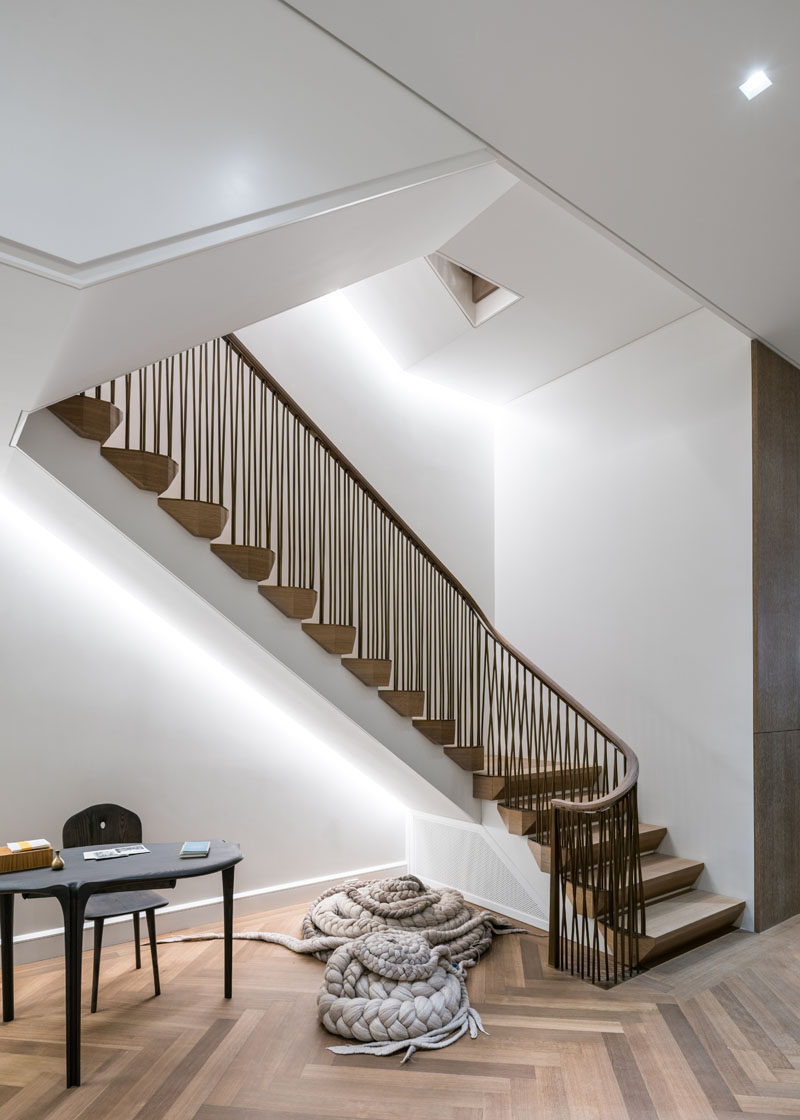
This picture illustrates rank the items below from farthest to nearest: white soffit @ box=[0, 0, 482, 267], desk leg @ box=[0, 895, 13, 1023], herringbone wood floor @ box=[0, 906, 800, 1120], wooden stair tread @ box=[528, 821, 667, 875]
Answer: wooden stair tread @ box=[528, 821, 667, 875]
desk leg @ box=[0, 895, 13, 1023]
herringbone wood floor @ box=[0, 906, 800, 1120]
white soffit @ box=[0, 0, 482, 267]

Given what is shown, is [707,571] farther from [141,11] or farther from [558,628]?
[141,11]

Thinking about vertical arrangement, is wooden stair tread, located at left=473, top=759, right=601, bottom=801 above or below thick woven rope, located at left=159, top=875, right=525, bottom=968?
above

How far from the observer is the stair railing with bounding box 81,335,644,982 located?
3.98 metres

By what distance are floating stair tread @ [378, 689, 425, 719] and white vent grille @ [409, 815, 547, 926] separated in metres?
1.03

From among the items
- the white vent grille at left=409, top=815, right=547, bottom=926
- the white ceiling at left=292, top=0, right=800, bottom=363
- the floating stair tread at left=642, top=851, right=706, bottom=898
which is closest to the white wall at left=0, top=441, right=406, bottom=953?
the white vent grille at left=409, top=815, right=547, bottom=926

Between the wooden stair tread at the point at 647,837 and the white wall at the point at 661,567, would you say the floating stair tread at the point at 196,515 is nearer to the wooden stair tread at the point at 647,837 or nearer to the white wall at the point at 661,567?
the wooden stair tread at the point at 647,837

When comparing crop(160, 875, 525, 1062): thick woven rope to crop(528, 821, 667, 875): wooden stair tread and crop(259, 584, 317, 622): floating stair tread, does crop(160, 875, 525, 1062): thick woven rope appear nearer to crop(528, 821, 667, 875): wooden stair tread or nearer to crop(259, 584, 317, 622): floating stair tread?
crop(528, 821, 667, 875): wooden stair tread

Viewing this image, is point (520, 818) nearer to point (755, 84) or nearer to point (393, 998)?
point (393, 998)

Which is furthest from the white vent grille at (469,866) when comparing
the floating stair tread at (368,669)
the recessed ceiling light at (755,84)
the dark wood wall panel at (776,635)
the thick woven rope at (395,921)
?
the recessed ceiling light at (755,84)

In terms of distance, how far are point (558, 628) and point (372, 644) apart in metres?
2.08

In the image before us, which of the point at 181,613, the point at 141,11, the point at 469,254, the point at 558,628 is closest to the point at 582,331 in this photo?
the point at 469,254

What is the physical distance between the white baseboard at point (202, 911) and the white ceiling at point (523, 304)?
4044 millimetres

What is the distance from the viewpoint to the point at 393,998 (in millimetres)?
3332

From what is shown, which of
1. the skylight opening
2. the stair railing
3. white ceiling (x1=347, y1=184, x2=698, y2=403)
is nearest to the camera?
the stair railing
